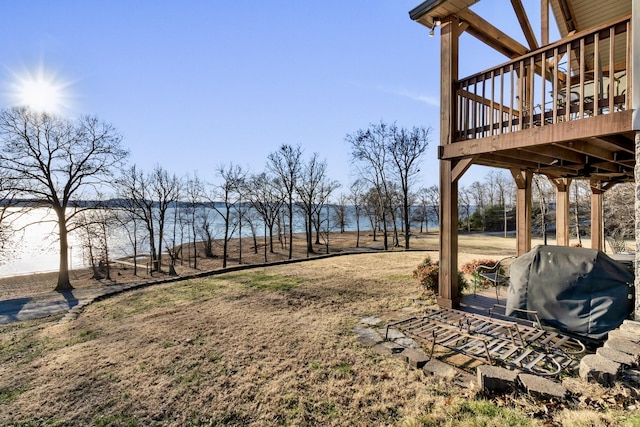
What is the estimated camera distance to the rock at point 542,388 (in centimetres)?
248

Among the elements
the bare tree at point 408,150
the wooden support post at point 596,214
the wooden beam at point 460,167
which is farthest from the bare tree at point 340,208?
the wooden beam at point 460,167

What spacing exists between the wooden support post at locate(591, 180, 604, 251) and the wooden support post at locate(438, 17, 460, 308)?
20.3 feet

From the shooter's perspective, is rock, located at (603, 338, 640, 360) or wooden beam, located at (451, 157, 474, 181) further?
wooden beam, located at (451, 157, 474, 181)

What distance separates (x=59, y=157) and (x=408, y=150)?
790 inches

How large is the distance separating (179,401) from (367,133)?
21.8m

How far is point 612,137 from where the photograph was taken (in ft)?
12.6

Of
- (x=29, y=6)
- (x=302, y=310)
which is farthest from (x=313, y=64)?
(x=302, y=310)

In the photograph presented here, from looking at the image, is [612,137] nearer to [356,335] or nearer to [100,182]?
[356,335]

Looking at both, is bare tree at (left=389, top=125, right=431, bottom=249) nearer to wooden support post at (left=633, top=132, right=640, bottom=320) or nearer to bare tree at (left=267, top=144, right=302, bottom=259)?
bare tree at (left=267, top=144, right=302, bottom=259)

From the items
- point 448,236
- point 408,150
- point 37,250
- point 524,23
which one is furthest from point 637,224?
point 37,250

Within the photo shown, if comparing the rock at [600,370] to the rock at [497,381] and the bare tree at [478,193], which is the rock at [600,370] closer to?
the rock at [497,381]

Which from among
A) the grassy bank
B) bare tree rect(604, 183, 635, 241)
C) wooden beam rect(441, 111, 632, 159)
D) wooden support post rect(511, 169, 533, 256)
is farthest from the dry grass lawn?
bare tree rect(604, 183, 635, 241)

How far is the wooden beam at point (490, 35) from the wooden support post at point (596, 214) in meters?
5.03

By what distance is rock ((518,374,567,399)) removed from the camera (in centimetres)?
248
